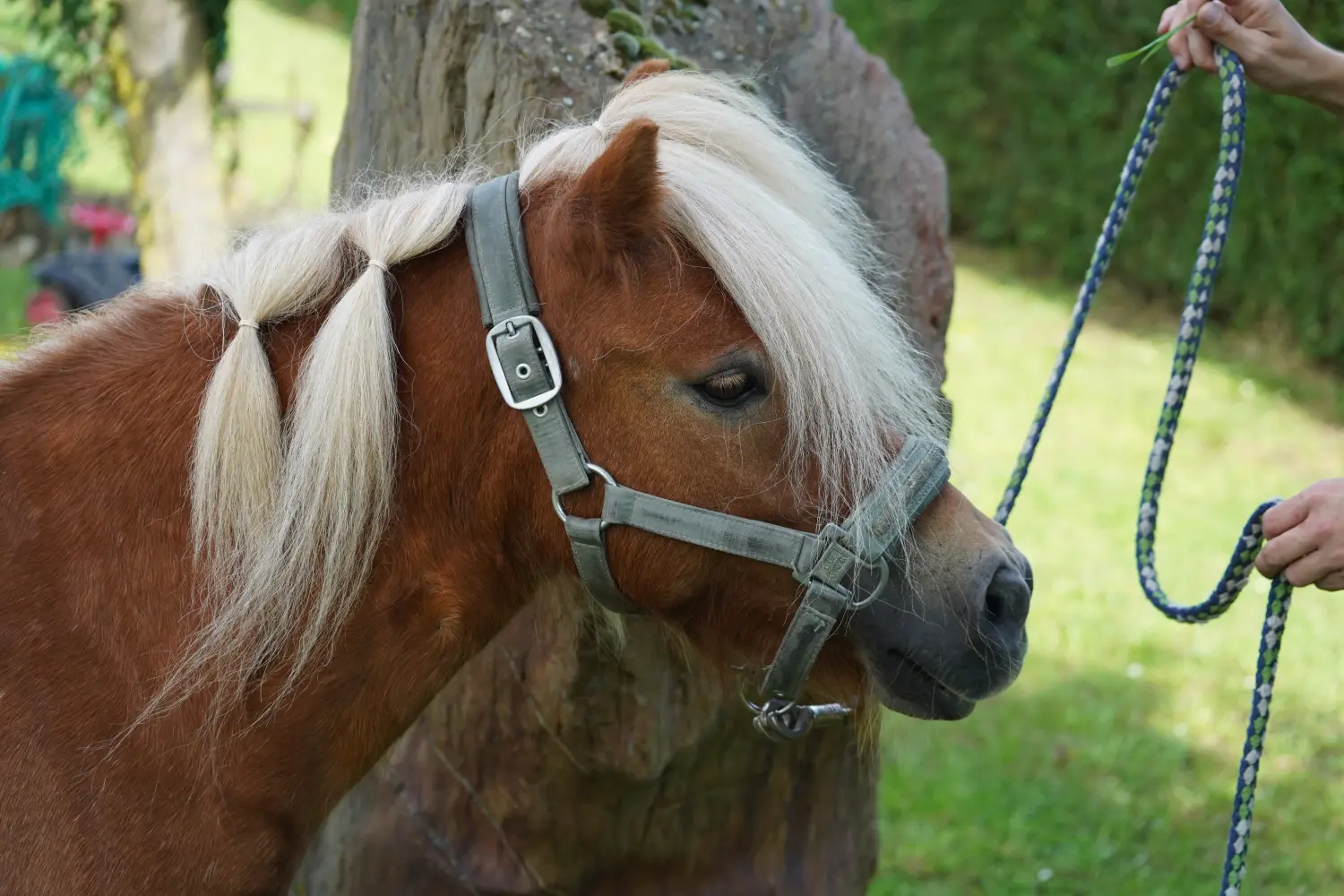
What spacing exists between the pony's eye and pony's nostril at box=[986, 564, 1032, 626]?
46 centimetres

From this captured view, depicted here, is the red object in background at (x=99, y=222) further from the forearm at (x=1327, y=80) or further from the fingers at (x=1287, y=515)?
the fingers at (x=1287, y=515)

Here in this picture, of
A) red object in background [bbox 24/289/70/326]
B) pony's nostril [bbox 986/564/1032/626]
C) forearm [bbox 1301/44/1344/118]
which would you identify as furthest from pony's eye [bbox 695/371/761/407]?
red object in background [bbox 24/289/70/326]

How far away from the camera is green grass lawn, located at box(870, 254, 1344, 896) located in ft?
13.1

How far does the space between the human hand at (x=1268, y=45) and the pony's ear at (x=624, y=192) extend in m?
1.23

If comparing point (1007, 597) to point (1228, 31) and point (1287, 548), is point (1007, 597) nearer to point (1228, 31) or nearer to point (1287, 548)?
point (1287, 548)

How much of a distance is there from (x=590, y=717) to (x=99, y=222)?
8034mm

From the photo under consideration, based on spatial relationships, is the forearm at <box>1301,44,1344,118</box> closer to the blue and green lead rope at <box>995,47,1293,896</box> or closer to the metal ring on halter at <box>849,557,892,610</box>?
the blue and green lead rope at <box>995,47,1293,896</box>

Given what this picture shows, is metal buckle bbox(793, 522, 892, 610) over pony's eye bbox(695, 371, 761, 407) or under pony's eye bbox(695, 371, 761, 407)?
under

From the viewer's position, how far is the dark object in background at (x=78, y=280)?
6.87m

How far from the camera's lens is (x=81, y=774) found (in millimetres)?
1775

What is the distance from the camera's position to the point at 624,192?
5.75 ft

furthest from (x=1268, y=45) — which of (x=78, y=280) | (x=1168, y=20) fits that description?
(x=78, y=280)

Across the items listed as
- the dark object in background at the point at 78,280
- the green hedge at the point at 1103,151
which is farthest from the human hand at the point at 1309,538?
the dark object in background at the point at 78,280

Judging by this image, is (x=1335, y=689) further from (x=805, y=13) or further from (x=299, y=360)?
(x=299, y=360)
